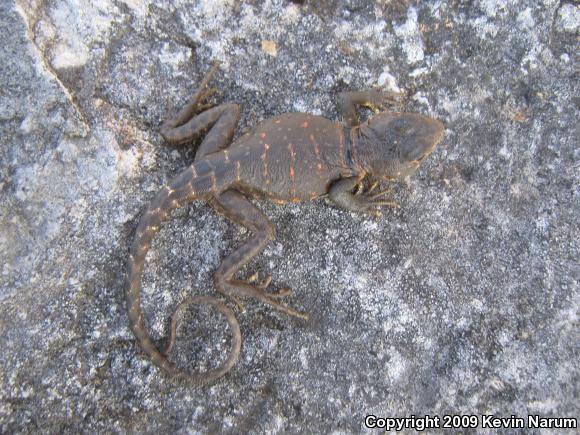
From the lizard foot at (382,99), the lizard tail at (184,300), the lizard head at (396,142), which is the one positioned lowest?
the lizard tail at (184,300)

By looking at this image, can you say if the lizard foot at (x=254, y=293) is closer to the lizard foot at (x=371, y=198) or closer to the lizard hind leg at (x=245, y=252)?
the lizard hind leg at (x=245, y=252)

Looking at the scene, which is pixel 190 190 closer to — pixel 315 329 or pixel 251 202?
pixel 251 202

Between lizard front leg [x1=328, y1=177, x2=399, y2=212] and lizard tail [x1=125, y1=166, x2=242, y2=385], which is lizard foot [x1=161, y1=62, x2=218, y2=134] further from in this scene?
lizard front leg [x1=328, y1=177, x2=399, y2=212]

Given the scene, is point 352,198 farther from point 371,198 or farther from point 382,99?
point 382,99

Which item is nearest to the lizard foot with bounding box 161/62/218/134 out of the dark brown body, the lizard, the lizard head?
the lizard

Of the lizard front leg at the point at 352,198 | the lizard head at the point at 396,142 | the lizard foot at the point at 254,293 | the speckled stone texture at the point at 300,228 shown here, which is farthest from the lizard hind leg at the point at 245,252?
the lizard head at the point at 396,142

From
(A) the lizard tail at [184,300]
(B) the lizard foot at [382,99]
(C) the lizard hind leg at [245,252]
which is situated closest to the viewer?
(A) the lizard tail at [184,300]

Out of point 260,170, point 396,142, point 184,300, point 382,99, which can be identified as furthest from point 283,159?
point 184,300
